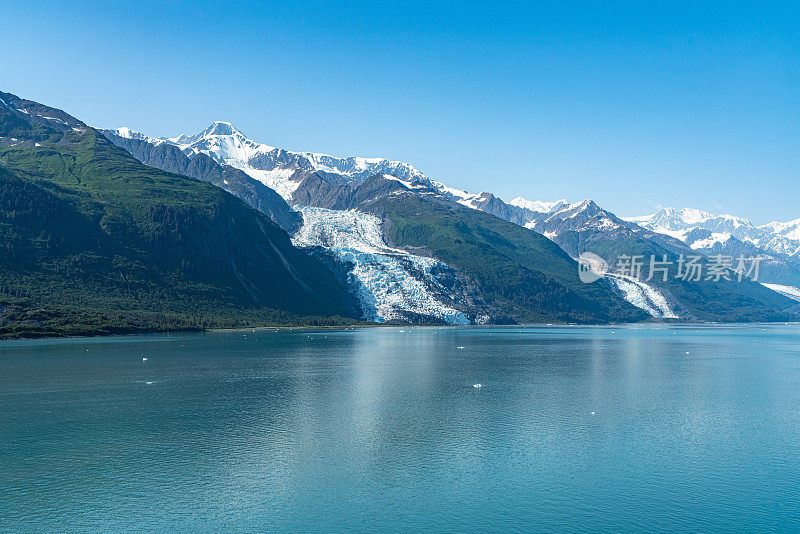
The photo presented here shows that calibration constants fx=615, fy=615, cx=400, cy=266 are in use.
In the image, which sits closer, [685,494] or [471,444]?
[685,494]

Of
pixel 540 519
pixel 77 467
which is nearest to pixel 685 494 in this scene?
pixel 540 519

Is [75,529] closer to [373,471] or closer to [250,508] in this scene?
[250,508]

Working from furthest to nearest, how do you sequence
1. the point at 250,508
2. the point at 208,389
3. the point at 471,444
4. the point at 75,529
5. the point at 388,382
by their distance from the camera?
the point at 388,382 → the point at 208,389 → the point at 471,444 → the point at 250,508 → the point at 75,529

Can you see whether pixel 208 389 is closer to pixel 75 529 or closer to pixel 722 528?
pixel 75 529

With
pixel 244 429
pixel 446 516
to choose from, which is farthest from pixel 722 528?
pixel 244 429

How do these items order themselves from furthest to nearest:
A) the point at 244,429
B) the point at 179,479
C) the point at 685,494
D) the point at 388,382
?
the point at 388,382, the point at 244,429, the point at 179,479, the point at 685,494

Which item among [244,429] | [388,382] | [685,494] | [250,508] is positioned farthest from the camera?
[388,382]
